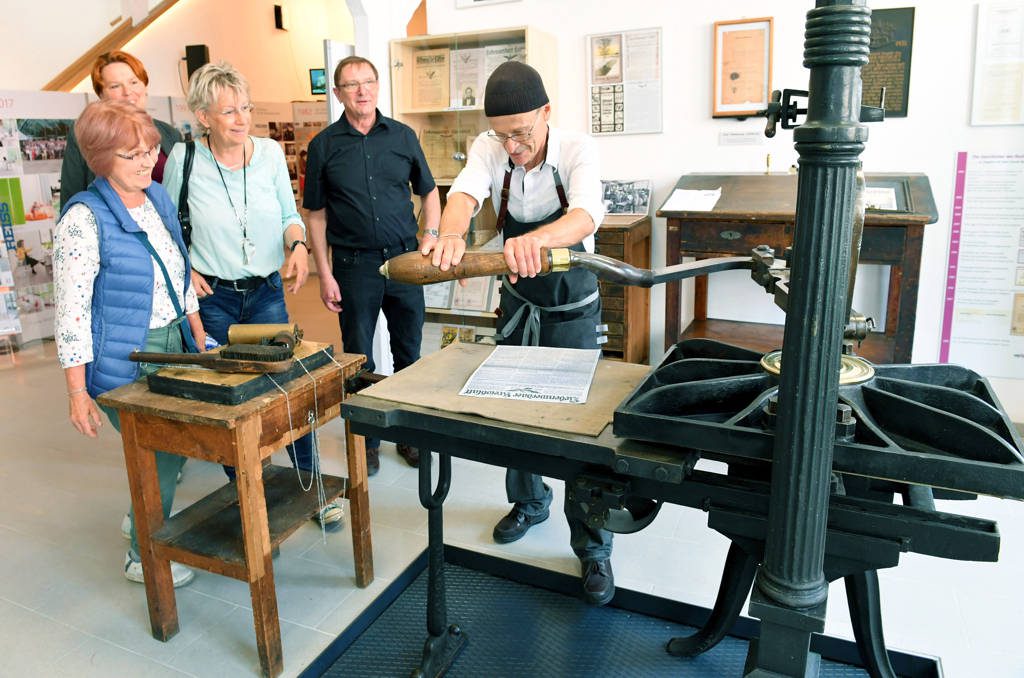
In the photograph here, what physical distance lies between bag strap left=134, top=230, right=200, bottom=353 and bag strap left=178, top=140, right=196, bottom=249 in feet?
1.30

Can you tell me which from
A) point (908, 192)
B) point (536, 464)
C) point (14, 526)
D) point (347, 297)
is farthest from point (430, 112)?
point (536, 464)

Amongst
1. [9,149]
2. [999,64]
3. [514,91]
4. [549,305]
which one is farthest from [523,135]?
[9,149]

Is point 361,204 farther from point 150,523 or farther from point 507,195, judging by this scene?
point 150,523

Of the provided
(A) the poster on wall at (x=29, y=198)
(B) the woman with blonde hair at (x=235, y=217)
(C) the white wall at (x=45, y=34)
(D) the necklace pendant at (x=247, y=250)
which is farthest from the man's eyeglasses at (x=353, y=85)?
(C) the white wall at (x=45, y=34)

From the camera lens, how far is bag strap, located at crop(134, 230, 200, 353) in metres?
2.35

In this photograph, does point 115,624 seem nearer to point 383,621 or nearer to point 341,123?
point 383,621

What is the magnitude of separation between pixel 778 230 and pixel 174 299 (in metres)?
2.57

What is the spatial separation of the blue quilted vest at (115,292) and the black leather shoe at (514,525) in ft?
4.44

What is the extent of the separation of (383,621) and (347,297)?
152 centimetres

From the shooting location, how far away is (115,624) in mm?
2445

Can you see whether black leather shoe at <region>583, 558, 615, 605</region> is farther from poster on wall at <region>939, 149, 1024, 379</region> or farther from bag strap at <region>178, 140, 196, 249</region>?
poster on wall at <region>939, 149, 1024, 379</region>

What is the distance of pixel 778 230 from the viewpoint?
355 cm

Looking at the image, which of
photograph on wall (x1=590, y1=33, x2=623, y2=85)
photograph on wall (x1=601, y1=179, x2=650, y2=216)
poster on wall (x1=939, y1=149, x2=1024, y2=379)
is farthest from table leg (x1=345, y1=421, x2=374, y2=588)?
poster on wall (x1=939, y1=149, x2=1024, y2=379)

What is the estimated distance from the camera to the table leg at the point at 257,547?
203 centimetres
